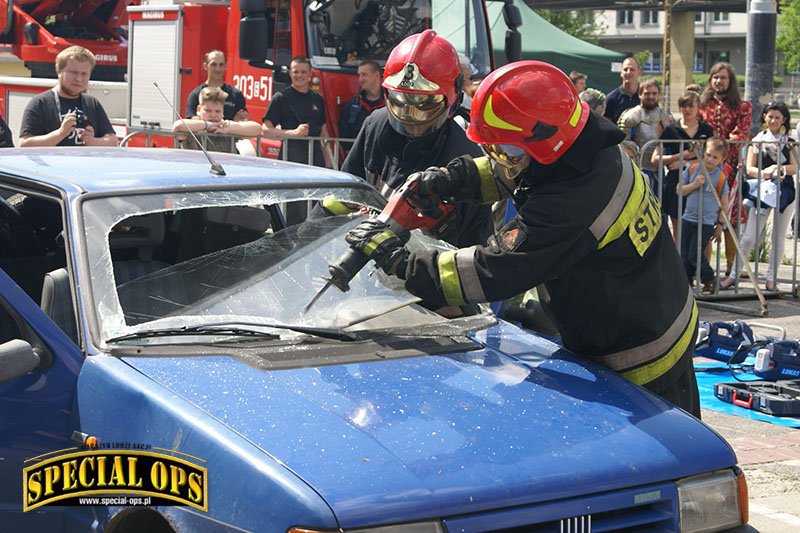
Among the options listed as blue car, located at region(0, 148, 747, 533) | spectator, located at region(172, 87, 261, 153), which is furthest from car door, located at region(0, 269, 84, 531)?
spectator, located at region(172, 87, 261, 153)

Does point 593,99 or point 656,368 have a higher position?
point 593,99

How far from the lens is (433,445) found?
301cm

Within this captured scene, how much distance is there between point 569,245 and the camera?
375cm

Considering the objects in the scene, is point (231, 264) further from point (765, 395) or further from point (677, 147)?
point (677, 147)

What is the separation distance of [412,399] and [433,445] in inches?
10.6

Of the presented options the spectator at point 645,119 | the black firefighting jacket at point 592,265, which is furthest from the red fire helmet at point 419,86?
the spectator at point 645,119

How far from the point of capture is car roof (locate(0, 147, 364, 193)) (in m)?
3.95

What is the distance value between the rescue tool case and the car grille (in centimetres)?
380

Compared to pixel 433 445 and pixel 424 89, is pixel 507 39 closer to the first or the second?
pixel 424 89

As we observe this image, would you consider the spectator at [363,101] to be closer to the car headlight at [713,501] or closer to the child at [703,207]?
the child at [703,207]

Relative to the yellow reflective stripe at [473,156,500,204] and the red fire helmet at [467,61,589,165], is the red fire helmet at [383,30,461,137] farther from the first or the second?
the red fire helmet at [467,61,589,165]

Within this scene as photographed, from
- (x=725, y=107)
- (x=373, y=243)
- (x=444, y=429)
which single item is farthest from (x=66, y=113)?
(x=725, y=107)

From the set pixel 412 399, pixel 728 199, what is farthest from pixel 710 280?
pixel 412 399

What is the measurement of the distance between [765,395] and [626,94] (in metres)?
5.54
